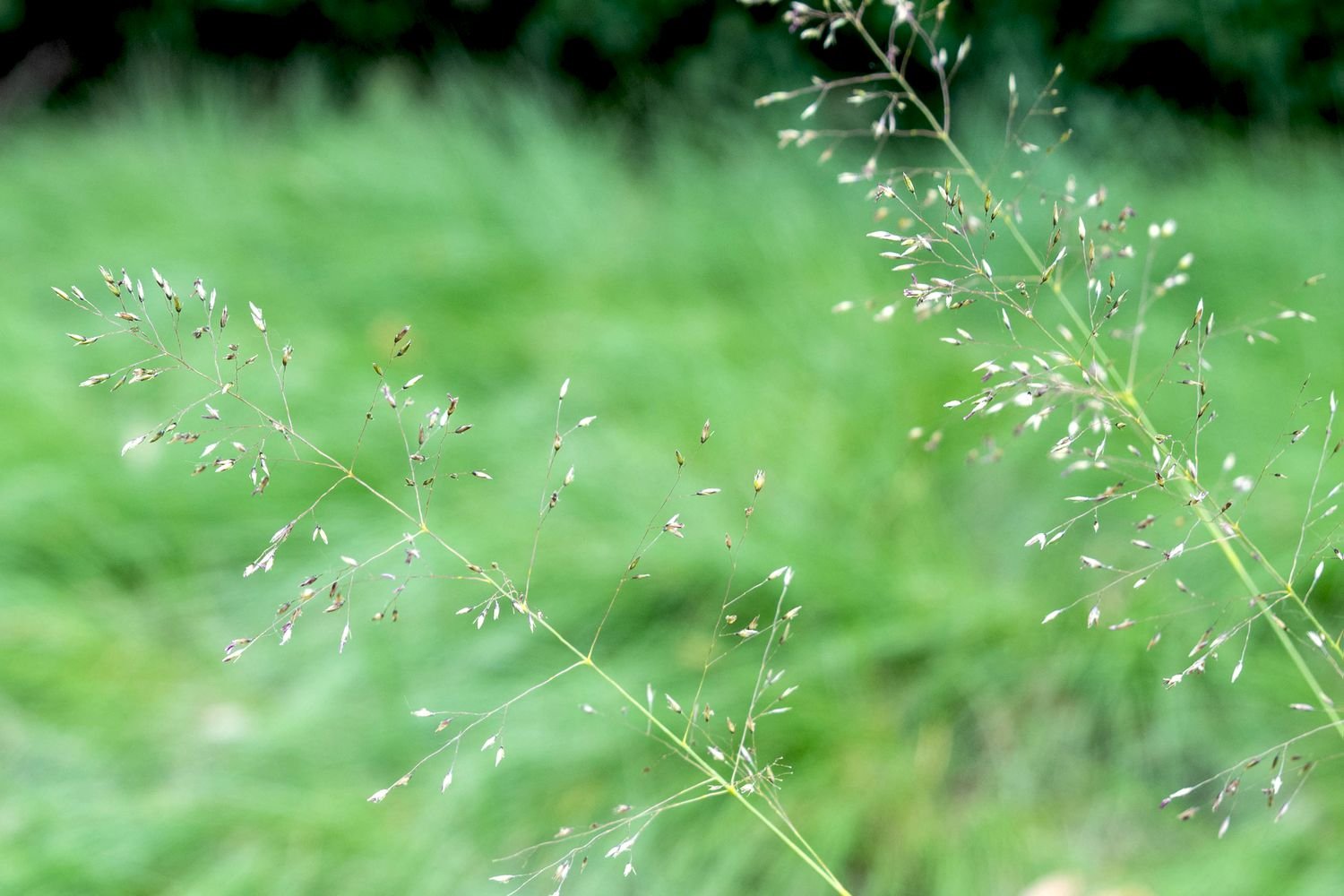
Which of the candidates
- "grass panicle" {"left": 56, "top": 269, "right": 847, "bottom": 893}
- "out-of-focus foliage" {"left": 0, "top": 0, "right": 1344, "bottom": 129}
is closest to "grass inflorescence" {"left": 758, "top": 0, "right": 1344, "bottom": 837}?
"grass panicle" {"left": 56, "top": 269, "right": 847, "bottom": 893}

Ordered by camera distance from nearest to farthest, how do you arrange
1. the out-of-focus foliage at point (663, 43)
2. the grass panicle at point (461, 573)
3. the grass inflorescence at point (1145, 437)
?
the grass inflorescence at point (1145, 437) < the grass panicle at point (461, 573) < the out-of-focus foliage at point (663, 43)

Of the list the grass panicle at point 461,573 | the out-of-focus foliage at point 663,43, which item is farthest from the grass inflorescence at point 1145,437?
the out-of-focus foliage at point 663,43

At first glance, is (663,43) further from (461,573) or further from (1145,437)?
(1145,437)

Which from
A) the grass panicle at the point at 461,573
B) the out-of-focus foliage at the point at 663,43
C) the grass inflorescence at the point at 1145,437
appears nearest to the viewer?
the grass inflorescence at the point at 1145,437

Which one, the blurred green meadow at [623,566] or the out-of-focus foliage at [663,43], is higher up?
the out-of-focus foliage at [663,43]

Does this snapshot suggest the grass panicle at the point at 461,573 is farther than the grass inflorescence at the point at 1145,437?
Yes

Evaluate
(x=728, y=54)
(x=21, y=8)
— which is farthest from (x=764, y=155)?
(x=21, y=8)

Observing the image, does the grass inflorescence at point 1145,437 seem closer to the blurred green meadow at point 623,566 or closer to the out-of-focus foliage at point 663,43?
the blurred green meadow at point 623,566

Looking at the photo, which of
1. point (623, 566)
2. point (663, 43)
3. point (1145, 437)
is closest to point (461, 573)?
point (623, 566)

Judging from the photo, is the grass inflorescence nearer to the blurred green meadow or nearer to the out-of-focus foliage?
the blurred green meadow
